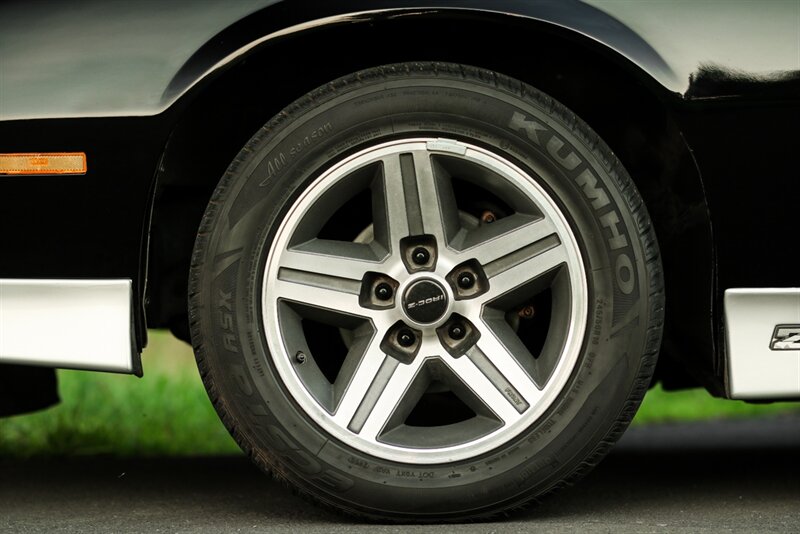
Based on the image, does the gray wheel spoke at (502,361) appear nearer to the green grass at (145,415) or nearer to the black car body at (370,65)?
the black car body at (370,65)

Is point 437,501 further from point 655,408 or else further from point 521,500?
point 655,408

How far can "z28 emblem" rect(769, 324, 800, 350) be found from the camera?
2291 mm

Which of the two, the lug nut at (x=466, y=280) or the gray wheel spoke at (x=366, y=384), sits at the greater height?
the lug nut at (x=466, y=280)

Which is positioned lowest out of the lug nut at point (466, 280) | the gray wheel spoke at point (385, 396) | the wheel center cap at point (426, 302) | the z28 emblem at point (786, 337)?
the gray wheel spoke at point (385, 396)

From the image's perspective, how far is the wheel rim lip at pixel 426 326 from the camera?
7.53 ft

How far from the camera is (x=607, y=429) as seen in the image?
7.52ft

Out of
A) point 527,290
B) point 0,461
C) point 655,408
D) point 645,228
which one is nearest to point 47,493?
point 0,461

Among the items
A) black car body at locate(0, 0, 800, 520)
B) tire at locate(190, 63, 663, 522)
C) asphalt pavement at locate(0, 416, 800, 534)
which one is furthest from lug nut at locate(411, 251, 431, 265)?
asphalt pavement at locate(0, 416, 800, 534)

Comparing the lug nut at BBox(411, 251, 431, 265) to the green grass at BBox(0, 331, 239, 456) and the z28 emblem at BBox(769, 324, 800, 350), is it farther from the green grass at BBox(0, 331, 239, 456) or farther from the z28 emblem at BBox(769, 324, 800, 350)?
the green grass at BBox(0, 331, 239, 456)

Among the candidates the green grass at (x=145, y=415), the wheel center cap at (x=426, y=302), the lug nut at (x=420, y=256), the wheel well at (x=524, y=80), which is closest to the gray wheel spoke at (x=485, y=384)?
the wheel center cap at (x=426, y=302)

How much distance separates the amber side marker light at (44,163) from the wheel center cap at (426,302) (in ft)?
2.39

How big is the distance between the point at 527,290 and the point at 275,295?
0.53 metres

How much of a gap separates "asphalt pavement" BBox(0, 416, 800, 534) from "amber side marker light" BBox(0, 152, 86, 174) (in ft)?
2.49

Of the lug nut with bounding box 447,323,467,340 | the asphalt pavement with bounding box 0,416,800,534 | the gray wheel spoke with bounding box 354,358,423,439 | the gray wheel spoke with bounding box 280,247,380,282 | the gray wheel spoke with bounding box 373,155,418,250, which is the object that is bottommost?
the asphalt pavement with bounding box 0,416,800,534
